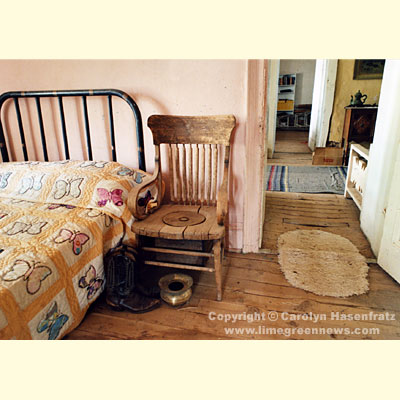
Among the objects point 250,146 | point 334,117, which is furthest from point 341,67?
point 250,146

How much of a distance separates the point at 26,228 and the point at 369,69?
5278 mm

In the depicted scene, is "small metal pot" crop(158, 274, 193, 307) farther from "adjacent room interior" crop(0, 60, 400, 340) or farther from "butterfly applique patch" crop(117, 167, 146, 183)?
"butterfly applique patch" crop(117, 167, 146, 183)

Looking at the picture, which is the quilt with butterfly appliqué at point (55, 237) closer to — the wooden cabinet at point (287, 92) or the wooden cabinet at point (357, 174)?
the wooden cabinet at point (357, 174)

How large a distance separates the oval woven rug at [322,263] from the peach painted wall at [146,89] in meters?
0.41

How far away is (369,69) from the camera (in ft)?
15.8

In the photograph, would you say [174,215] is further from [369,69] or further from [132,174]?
[369,69]

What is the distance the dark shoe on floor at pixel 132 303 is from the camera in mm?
1666

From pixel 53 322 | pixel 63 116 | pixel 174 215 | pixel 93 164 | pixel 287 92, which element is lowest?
pixel 53 322

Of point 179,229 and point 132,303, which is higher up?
point 179,229

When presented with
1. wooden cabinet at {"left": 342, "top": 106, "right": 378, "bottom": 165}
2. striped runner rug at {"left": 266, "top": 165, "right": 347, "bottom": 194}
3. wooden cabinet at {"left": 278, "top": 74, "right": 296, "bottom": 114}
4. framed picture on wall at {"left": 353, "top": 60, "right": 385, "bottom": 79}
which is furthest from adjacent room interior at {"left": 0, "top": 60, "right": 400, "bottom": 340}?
wooden cabinet at {"left": 278, "top": 74, "right": 296, "bottom": 114}

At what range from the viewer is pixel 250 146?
6.70ft

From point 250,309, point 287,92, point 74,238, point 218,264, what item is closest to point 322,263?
point 250,309

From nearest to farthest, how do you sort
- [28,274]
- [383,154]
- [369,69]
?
1. [28,274]
2. [383,154]
3. [369,69]

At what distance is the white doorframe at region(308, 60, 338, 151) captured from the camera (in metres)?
4.97
